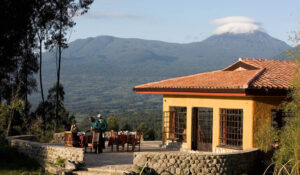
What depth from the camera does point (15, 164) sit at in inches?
591

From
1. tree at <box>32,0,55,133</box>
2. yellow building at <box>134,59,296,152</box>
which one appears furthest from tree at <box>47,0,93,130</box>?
yellow building at <box>134,59,296,152</box>

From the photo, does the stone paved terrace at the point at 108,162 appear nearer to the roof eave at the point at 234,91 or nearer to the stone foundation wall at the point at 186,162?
the stone foundation wall at the point at 186,162

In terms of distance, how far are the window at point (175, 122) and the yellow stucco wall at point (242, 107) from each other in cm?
87

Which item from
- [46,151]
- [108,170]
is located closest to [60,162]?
[46,151]

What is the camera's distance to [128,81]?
19050 cm

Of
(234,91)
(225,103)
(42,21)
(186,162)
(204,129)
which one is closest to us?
(186,162)

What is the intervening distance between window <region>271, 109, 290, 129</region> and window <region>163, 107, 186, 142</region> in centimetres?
400

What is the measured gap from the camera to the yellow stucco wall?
48.2 feet

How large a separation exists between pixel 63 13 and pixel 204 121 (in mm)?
15595

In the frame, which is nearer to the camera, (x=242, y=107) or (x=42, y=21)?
(x=242, y=107)

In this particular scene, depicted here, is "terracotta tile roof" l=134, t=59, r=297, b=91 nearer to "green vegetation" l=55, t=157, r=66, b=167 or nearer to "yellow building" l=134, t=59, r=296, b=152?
"yellow building" l=134, t=59, r=296, b=152

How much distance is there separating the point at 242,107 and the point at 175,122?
412cm

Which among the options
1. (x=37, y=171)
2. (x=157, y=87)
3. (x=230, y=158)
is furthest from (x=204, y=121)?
(x=37, y=171)

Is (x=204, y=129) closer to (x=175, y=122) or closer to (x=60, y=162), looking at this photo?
(x=175, y=122)
